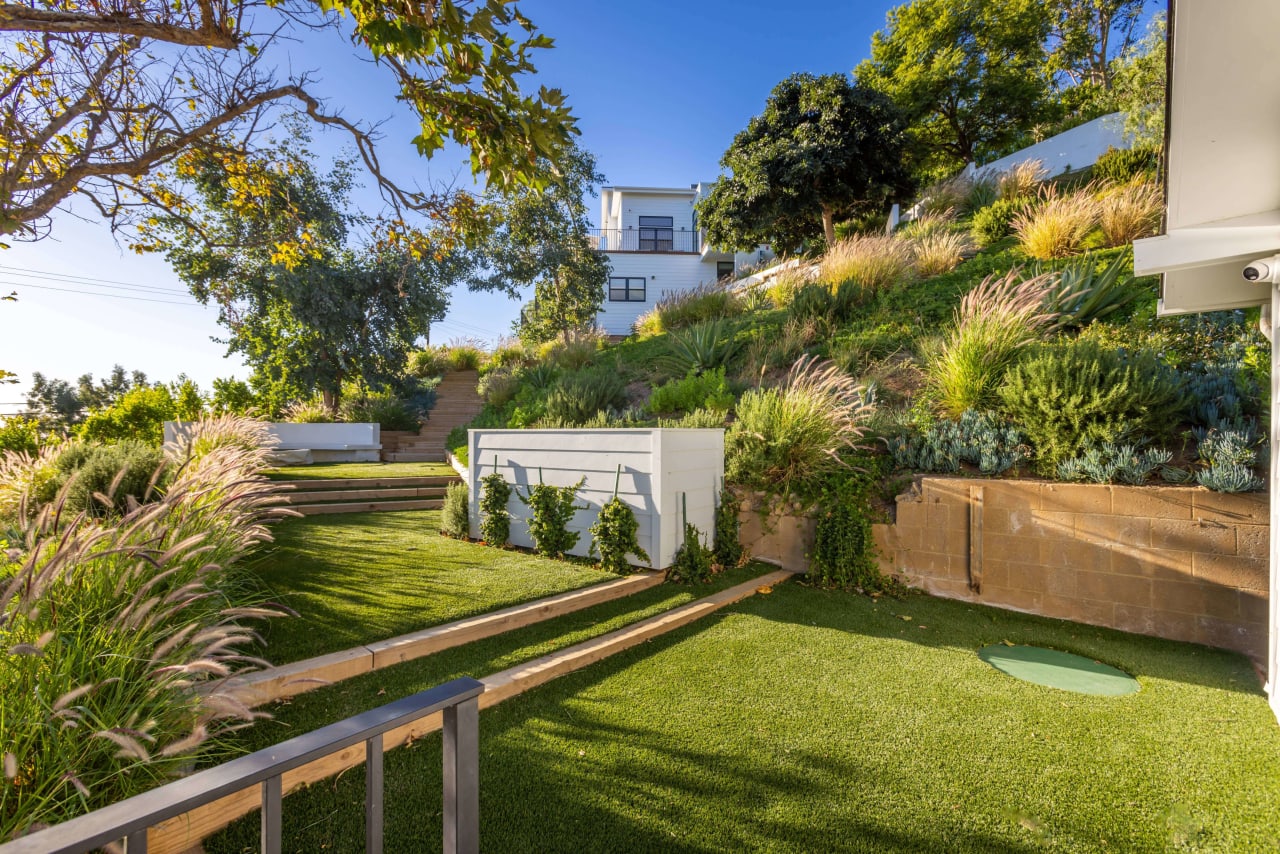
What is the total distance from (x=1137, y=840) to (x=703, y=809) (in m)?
1.50

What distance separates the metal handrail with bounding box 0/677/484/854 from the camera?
57cm

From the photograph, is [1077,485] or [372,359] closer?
[1077,485]

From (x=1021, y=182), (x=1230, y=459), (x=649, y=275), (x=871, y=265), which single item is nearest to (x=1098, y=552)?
(x=1230, y=459)

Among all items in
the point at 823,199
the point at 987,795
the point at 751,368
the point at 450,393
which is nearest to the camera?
the point at 987,795

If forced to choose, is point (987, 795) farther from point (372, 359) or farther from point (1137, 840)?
point (372, 359)

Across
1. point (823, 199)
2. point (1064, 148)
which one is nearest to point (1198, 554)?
point (823, 199)

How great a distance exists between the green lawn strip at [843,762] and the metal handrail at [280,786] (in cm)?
95

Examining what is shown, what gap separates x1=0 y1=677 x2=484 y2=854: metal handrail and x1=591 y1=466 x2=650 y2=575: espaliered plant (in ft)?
10.4

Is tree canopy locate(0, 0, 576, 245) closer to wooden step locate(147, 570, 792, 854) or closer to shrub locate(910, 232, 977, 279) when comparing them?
wooden step locate(147, 570, 792, 854)

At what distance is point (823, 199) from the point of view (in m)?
12.3

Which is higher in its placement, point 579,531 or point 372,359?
point 372,359

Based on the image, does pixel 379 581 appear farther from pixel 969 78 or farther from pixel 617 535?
pixel 969 78

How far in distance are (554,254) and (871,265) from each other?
1015 cm

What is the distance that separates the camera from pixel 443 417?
44.5ft
